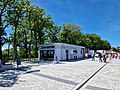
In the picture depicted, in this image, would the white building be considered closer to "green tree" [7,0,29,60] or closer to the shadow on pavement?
"green tree" [7,0,29,60]

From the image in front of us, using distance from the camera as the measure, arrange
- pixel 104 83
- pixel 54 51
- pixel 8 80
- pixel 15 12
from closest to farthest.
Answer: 1. pixel 104 83
2. pixel 8 80
3. pixel 15 12
4. pixel 54 51

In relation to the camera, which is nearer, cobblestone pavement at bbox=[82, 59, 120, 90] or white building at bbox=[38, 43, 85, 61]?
cobblestone pavement at bbox=[82, 59, 120, 90]

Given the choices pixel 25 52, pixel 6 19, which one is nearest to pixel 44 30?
pixel 25 52

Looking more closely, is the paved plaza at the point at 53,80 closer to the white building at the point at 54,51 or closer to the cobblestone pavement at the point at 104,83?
the cobblestone pavement at the point at 104,83

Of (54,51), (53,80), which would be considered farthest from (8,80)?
(54,51)

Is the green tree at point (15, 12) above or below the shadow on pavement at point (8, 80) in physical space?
above

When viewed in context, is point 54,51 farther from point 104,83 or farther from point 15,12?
point 104,83

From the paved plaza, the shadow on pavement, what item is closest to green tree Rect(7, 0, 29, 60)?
the paved plaza

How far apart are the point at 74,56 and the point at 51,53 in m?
10.1

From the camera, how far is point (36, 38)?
166 feet

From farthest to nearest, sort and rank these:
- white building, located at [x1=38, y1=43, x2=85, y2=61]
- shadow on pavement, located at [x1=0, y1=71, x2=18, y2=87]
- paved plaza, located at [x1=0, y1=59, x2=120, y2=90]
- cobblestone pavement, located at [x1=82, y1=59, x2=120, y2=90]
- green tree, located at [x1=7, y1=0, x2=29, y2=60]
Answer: white building, located at [x1=38, y1=43, x2=85, y2=61], green tree, located at [x1=7, y1=0, x2=29, y2=60], shadow on pavement, located at [x1=0, y1=71, x2=18, y2=87], cobblestone pavement, located at [x1=82, y1=59, x2=120, y2=90], paved plaza, located at [x1=0, y1=59, x2=120, y2=90]

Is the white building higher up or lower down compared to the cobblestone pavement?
higher up

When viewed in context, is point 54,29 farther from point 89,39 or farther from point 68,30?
point 89,39

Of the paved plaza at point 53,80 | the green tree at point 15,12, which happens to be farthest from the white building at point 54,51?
the paved plaza at point 53,80
